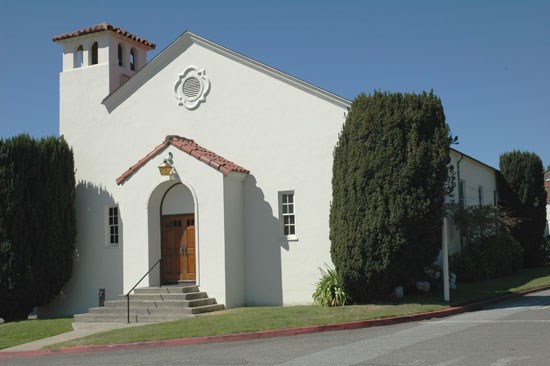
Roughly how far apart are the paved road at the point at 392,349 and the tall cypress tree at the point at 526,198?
16707 millimetres

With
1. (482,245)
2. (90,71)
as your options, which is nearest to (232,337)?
(90,71)

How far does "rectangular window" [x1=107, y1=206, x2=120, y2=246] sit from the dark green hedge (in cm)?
109

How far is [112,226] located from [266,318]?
806 cm

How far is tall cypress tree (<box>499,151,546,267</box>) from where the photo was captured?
101ft

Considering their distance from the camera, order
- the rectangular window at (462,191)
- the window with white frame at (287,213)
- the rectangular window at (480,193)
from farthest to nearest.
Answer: the rectangular window at (480,193)
the rectangular window at (462,191)
the window with white frame at (287,213)

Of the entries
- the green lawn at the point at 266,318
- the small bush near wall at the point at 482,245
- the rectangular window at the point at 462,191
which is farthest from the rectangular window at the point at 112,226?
the rectangular window at the point at 462,191

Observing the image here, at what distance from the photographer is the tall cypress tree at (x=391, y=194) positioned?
53.7 ft

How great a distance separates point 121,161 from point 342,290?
8.73 meters

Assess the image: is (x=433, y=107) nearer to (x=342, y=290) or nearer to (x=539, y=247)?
(x=342, y=290)

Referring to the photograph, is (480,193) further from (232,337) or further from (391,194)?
(232,337)

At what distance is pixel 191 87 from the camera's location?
69.1ft

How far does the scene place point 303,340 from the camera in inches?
509

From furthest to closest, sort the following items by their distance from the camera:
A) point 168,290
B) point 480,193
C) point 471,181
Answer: point 480,193 < point 471,181 < point 168,290

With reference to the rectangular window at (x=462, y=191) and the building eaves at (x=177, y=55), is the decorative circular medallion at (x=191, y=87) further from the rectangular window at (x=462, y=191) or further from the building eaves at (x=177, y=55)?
the rectangular window at (x=462, y=191)
